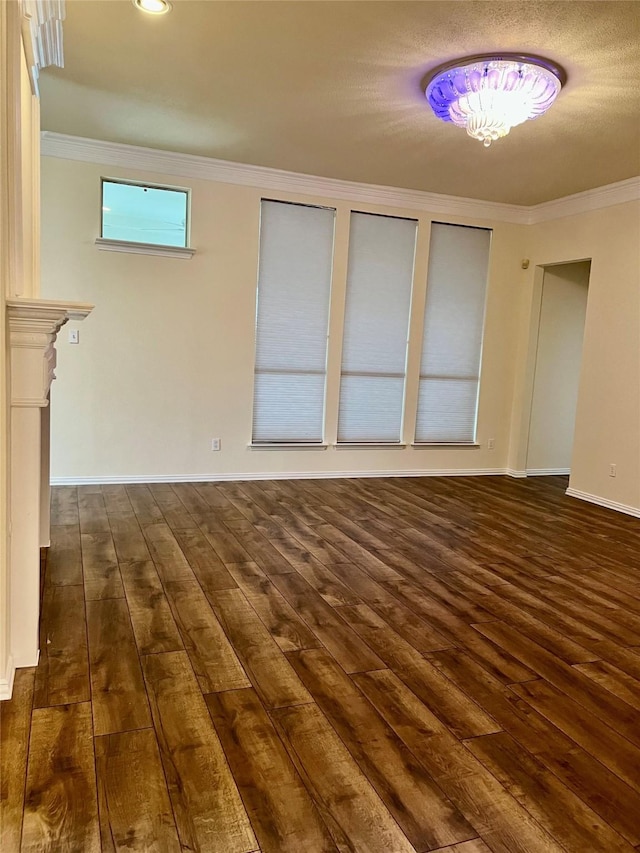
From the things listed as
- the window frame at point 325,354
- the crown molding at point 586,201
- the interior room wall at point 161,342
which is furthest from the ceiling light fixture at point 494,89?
the interior room wall at point 161,342

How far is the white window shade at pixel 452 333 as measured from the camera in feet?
19.8

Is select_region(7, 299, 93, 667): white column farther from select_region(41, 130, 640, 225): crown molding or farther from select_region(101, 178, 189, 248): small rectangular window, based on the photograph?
select_region(41, 130, 640, 225): crown molding

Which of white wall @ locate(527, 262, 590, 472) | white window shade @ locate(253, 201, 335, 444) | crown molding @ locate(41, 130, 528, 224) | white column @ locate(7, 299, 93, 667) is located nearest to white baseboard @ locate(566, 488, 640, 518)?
white wall @ locate(527, 262, 590, 472)

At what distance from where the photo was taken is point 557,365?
6465 millimetres

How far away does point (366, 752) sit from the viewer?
6.15 feet

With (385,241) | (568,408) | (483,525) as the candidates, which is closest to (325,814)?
(483,525)

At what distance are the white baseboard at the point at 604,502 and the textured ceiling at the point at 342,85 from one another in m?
2.74

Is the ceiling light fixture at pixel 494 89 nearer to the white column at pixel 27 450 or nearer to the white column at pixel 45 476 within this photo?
the white column at pixel 27 450

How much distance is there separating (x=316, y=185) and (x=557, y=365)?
320 cm

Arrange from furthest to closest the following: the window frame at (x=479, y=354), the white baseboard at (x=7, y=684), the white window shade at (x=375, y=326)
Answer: the window frame at (x=479, y=354)
the white window shade at (x=375, y=326)
the white baseboard at (x=7, y=684)

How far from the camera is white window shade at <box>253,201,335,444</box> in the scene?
5.45 m

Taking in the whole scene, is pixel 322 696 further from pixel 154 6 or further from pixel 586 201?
pixel 586 201

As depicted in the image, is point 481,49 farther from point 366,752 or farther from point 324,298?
point 366,752

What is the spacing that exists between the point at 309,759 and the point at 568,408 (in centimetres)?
568
